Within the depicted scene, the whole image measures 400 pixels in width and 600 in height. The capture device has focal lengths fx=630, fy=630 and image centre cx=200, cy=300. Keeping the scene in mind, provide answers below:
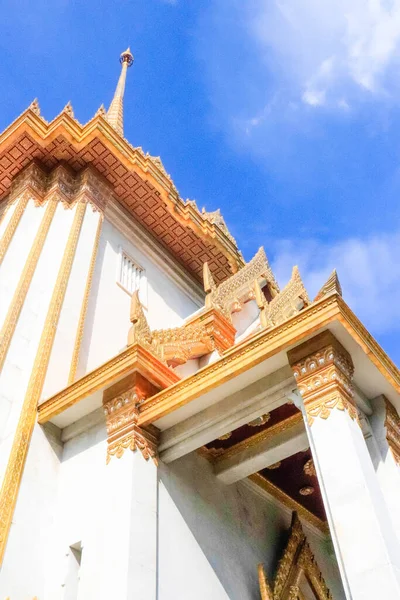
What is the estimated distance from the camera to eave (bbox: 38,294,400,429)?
523cm

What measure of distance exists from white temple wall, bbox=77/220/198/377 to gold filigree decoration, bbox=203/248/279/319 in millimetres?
1069

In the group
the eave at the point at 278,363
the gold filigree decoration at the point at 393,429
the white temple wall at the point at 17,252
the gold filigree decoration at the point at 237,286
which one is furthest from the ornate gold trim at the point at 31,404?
the gold filigree decoration at the point at 393,429

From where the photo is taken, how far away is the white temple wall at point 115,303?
8320 millimetres

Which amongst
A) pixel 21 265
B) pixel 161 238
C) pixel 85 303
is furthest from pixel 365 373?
pixel 161 238

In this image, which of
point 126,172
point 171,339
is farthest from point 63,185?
point 171,339

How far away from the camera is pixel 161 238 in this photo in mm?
12141

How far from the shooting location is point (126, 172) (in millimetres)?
11039

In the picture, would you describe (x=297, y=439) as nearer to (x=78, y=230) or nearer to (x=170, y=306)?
(x=78, y=230)

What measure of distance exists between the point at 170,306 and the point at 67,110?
3.78m

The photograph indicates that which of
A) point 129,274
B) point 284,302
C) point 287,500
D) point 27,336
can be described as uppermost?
point 129,274

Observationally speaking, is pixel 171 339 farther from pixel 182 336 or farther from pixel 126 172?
pixel 126 172

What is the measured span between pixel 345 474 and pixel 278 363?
1.27 metres

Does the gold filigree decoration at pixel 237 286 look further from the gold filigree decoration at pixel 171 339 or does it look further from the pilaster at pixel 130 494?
the pilaster at pixel 130 494

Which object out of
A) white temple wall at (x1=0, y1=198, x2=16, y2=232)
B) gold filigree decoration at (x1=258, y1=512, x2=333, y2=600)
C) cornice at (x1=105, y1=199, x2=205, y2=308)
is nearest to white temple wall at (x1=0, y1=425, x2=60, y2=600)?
gold filigree decoration at (x1=258, y1=512, x2=333, y2=600)
